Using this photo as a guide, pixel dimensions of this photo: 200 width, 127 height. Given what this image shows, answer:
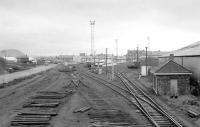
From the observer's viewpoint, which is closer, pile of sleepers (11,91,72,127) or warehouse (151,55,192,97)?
pile of sleepers (11,91,72,127)

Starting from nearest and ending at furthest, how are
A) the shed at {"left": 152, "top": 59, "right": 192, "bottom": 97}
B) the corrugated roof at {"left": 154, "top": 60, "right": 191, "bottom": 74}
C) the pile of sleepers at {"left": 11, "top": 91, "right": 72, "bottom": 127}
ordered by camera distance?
the pile of sleepers at {"left": 11, "top": 91, "right": 72, "bottom": 127}
the shed at {"left": 152, "top": 59, "right": 192, "bottom": 97}
the corrugated roof at {"left": 154, "top": 60, "right": 191, "bottom": 74}

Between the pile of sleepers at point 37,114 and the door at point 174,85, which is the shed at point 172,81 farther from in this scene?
the pile of sleepers at point 37,114

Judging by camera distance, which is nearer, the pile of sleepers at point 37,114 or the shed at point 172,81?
the pile of sleepers at point 37,114

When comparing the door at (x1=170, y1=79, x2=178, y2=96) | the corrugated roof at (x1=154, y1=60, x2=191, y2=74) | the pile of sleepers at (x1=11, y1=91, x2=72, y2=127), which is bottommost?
the pile of sleepers at (x1=11, y1=91, x2=72, y2=127)

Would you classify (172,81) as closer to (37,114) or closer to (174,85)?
(174,85)

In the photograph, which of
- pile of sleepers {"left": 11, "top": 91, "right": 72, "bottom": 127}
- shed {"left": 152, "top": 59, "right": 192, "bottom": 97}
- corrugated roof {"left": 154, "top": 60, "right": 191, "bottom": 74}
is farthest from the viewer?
corrugated roof {"left": 154, "top": 60, "right": 191, "bottom": 74}

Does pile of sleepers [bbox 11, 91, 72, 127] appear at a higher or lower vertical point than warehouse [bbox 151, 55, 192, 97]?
lower

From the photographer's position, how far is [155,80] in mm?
28562

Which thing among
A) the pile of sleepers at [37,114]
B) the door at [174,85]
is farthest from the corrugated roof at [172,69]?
the pile of sleepers at [37,114]

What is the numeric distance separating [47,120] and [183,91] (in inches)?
648

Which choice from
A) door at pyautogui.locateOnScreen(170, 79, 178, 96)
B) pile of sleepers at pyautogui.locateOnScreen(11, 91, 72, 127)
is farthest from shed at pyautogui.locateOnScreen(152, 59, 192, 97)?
pile of sleepers at pyautogui.locateOnScreen(11, 91, 72, 127)

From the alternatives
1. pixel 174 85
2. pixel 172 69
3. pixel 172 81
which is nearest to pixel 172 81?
pixel 172 81

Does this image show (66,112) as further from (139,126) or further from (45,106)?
(139,126)

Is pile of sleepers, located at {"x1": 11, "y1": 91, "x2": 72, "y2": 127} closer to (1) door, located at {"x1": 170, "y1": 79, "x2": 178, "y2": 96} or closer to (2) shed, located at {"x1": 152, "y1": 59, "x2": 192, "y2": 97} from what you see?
(2) shed, located at {"x1": 152, "y1": 59, "x2": 192, "y2": 97}
